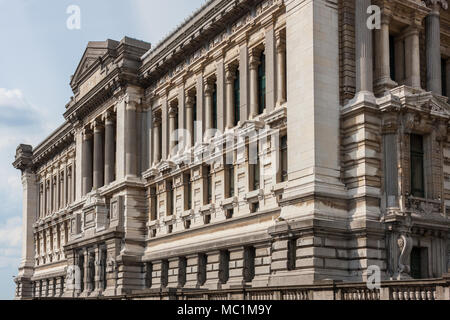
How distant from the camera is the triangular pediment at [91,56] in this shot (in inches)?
2264

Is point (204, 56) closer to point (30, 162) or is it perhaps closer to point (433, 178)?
point (433, 178)

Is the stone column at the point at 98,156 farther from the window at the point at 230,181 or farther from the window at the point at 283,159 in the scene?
the window at the point at 283,159

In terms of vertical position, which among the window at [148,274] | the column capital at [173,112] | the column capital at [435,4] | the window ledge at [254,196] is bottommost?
the window at [148,274]

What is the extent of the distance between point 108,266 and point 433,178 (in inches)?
1052

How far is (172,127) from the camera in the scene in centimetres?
4919

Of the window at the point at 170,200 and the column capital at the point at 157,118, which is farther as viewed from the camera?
the column capital at the point at 157,118

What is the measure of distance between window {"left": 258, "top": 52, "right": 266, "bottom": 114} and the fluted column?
277 inches

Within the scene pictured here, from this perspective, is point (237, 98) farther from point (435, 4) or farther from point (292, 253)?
point (292, 253)

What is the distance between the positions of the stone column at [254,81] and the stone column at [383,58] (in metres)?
7.65

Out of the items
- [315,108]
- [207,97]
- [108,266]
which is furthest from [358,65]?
[108,266]

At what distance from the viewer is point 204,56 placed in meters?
45.2

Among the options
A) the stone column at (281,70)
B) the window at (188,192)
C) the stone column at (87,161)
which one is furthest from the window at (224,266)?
the stone column at (87,161)

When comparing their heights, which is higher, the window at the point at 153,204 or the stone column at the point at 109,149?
the stone column at the point at 109,149
